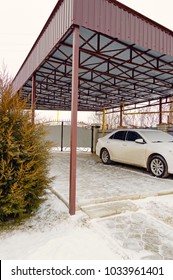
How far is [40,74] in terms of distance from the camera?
8484 millimetres

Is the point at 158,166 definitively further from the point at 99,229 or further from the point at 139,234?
the point at 99,229

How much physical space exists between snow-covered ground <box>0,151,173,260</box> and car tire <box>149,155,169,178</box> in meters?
1.33

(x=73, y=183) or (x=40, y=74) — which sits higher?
(x=40, y=74)

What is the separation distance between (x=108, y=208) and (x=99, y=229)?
26.9 inches

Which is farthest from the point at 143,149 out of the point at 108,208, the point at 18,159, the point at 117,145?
the point at 18,159

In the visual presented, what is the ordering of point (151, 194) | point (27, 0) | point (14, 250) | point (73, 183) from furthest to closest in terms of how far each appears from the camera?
1. point (27, 0)
2. point (151, 194)
3. point (73, 183)
4. point (14, 250)

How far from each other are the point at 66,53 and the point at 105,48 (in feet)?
4.45

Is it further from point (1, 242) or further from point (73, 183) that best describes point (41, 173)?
point (1, 242)

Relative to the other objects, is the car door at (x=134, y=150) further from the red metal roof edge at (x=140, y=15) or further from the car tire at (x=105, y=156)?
the red metal roof edge at (x=140, y=15)

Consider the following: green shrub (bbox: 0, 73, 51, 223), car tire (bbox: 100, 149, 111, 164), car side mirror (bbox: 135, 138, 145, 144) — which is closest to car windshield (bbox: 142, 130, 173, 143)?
car side mirror (bbox: 135, 138, 145, 144)

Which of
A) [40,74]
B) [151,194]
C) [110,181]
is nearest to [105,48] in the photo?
[40,74]

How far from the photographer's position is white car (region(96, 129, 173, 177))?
17.8ft

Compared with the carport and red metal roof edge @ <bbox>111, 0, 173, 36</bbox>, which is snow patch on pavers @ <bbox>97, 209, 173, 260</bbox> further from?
red metal roof edge @ <bbox>111, 0, 173, 36</bbox>

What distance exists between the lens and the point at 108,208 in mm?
3270
